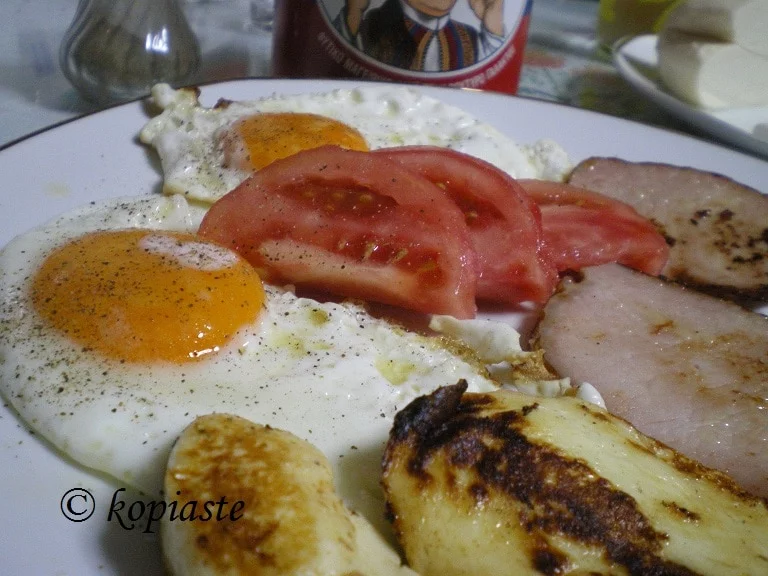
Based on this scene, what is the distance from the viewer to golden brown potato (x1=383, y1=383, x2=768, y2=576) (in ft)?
3.18

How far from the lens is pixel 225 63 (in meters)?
3.24

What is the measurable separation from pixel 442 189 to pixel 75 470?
0.99 meters

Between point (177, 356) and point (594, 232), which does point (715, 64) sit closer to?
point (594, 232)

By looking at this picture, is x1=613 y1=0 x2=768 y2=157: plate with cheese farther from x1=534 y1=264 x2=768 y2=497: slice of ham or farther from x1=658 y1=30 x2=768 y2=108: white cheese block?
x1=534 y1=264 x2=768 y2=497: slice of ham

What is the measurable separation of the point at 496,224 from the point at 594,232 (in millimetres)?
312

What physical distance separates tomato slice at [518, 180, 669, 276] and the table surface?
98 cm

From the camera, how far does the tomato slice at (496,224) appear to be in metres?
1.65

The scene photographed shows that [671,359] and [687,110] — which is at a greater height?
[687,110]

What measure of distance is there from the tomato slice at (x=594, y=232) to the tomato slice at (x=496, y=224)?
0.09 metres

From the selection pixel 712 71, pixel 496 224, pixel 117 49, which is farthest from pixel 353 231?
pixel 712 71
